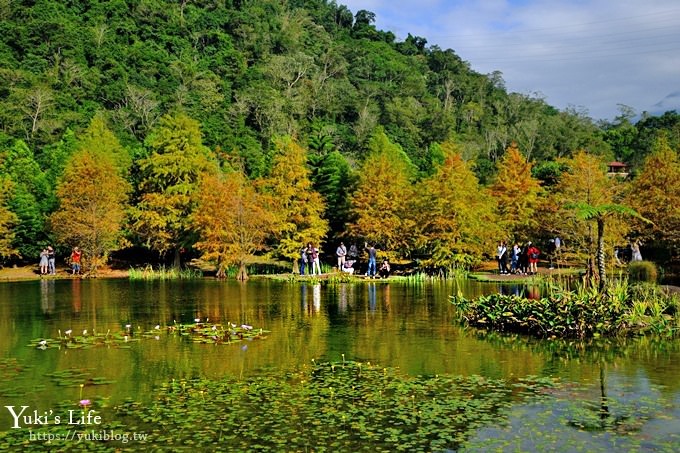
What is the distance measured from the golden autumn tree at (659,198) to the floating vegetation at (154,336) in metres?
22.9

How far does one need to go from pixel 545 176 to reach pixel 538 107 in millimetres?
61307

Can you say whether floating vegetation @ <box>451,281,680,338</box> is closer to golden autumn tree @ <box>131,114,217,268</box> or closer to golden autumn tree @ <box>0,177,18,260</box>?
golden autumn tree @ <box>131,114,217,268</box>

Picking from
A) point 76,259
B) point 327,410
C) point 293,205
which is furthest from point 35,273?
point 327,410

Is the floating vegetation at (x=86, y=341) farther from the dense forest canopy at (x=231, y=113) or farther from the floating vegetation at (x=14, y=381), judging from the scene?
the dense forest canopy at (x=231, y=113)

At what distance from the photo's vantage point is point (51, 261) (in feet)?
127

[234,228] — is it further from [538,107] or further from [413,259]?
[538,107]

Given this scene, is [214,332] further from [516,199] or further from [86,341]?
[516,199]

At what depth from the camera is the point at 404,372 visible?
11625mm

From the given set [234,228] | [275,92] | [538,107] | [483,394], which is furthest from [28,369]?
[538,107]

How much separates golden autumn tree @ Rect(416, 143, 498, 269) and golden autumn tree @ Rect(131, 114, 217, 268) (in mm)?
12643

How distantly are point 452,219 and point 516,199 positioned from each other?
7.16 m

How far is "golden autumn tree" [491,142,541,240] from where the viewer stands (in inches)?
1473

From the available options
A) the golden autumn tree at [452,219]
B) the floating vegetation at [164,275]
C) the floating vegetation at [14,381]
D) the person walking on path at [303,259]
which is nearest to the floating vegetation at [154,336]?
the floating vegetation at [14,381]

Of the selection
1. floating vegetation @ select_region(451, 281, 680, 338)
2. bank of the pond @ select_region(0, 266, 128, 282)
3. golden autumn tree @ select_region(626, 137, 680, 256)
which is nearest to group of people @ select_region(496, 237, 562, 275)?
golden autumn tree @ select_region(626, 137, 680, 256)
